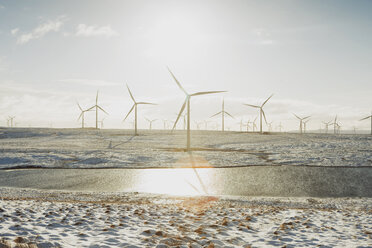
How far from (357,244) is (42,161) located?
2062 cm

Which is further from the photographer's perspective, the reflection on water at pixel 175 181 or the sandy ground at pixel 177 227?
the reflection on water at pixel 175 181

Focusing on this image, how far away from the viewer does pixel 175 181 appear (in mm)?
16078

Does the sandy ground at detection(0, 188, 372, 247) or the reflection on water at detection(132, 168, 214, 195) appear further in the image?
the reflection on water at detection(132, 168, 214, 195)

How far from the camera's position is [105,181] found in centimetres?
1595

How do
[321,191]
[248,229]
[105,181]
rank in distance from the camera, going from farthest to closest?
[105,181], [321,191], [248,229]

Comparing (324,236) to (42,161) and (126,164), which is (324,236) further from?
(42,161)

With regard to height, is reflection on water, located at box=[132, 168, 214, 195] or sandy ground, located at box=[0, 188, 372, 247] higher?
sandy ground, located at box=[0, 188, 372, 247]

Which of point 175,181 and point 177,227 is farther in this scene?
point 175,181

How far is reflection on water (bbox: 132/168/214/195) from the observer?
1433 cm

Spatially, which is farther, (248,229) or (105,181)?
(105,181)

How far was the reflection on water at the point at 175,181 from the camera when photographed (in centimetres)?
1433

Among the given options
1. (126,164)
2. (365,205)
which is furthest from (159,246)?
(126,164)

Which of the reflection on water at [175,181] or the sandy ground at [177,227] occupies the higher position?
the sandy ground at [177,227]

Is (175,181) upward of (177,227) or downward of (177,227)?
downward
